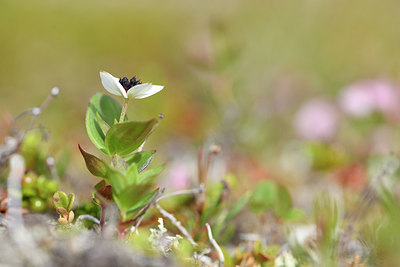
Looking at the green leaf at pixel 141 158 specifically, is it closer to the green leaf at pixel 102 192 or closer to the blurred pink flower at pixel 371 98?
the green leaf at pixel 102 192

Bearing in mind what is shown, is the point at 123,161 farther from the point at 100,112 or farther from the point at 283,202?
the point at 283,202

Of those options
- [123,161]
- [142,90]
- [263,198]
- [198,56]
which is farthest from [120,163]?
[198,56]

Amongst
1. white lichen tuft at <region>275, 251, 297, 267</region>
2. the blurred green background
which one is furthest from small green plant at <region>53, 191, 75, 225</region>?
the blurred green background

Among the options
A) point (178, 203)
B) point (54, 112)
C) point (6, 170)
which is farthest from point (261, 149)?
point (6, 170)

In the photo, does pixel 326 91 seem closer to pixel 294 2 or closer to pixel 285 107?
pixel 285 107

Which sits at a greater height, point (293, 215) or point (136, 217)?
point (136, 217)

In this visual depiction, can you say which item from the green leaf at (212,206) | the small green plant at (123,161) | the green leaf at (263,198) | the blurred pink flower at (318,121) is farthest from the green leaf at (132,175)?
the blurred pink flower at (318,121)
